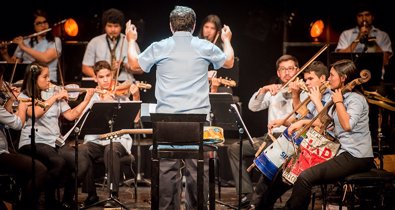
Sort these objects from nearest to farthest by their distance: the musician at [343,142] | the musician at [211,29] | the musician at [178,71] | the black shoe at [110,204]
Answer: the musician at [178,71]
the musician at [343,142]
the black shoe at [110,204]
the musician at [211,29]

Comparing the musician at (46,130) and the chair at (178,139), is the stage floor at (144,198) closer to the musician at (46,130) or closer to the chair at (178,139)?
the musician at (46,130)

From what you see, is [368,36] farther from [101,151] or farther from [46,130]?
[46,130]

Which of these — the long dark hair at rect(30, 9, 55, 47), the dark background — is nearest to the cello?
the dark background

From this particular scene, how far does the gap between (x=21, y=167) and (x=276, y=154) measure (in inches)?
97.2

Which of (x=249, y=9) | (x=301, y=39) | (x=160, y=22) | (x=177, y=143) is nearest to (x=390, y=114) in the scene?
(x=301, y=39)

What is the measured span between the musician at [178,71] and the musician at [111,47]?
272 centimetres

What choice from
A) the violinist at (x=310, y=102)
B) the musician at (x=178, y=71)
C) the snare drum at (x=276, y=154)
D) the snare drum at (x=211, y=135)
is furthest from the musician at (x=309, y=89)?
the musician at (x=178, y=71)

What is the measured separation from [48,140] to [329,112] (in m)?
2.95

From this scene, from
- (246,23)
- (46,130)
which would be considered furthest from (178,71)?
(246,23)

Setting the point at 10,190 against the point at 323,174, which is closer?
the point at 323,174

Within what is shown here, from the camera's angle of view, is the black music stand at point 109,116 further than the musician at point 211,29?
No

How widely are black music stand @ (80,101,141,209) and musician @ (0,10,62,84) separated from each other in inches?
95.8

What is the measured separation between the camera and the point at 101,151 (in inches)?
309

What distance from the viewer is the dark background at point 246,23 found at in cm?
1030
